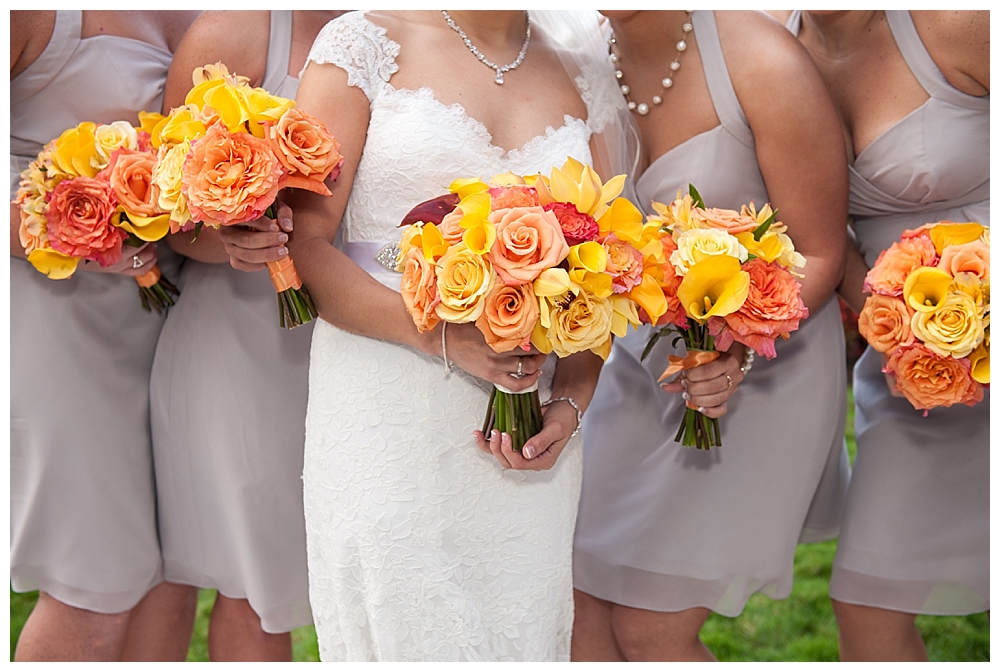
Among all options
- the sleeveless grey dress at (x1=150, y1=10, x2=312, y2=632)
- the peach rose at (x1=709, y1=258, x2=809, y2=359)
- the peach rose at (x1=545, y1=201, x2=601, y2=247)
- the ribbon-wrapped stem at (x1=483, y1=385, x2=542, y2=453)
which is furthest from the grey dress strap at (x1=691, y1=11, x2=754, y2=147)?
the sleeveless grey dress at (x1=150, y1=10, x2=312, y2=632)

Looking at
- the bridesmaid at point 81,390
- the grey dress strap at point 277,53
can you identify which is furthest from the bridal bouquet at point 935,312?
the bridesmaid at point 81,390

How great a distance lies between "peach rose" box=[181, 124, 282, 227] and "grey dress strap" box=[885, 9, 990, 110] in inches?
73.7

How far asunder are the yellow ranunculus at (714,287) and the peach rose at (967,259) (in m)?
0.56

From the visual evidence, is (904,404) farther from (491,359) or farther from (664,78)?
(491,359)

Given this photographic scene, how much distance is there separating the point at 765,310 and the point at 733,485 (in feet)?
2.65

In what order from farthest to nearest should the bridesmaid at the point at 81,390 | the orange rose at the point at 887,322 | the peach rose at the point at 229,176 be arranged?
the bridesmaid at the point at 81,390, the orange rose at the point at 887,322, the peach rose at the point at 229,176

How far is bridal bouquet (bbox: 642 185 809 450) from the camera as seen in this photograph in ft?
7.28

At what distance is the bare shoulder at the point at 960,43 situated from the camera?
2553mm

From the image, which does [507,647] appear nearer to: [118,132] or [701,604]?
[701,604]

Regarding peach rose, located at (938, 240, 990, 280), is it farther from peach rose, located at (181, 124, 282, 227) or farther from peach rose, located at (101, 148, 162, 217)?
peach rose, located at (101, 148, 162, 217)

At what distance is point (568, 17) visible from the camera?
8.55 feet

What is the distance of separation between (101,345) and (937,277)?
2373 mm

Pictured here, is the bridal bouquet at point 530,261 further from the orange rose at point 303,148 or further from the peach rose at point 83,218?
the peach rose at point 83,218

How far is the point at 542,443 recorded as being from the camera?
7.13 ft
